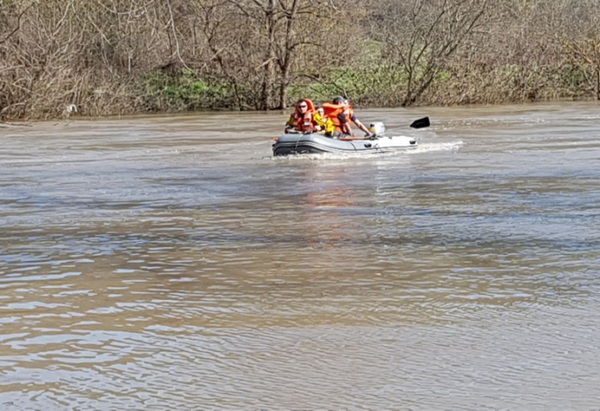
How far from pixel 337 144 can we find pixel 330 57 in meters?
16.0

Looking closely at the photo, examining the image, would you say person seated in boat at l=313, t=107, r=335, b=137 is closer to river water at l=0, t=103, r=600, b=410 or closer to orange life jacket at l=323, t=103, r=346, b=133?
orange life jacket at l=323, t=103, r=346, b=133

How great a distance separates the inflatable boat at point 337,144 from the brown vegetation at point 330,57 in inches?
545

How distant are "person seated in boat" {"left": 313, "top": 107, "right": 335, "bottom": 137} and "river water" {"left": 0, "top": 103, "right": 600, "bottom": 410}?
3127 millimetres

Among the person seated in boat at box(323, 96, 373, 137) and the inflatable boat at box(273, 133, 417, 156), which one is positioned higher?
the person seated in boat at box(323, 96, 373, 137)

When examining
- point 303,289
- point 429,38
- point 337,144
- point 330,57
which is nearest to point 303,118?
point 337,144

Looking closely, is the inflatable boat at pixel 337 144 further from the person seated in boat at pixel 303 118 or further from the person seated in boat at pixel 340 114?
the person seated in boat at pixel 303 118

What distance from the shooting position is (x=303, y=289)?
26.8 feet

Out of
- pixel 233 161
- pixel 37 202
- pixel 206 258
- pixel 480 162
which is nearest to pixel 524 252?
pixel 206 258

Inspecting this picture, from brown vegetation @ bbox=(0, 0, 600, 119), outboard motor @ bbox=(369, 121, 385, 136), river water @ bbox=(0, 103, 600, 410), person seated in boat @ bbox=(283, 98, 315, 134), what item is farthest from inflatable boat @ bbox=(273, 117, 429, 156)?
brown vegetation @ bbox=(0, 0, 600, 119)

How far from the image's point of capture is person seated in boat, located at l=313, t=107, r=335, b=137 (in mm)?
20359

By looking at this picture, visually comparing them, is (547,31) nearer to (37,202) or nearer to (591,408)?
(37,202)

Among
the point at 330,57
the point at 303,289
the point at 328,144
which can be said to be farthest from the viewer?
the point at 330,57

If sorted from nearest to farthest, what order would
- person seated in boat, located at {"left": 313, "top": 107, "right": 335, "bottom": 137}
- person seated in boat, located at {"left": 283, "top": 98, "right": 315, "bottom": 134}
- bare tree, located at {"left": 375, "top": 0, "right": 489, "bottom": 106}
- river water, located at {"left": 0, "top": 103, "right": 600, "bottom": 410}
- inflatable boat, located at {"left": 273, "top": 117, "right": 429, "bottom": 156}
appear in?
river water, located at {"left": 0, "top": 103, "right": 600, "bottom": 410}, inflatable boat, located at {"left": 273, "top": 117, "right": 429, "bottom": 156}, person seated in boat, located at {"left": 283, "top": 98, "right": 315, "bottom": 134}, person seated in boat, located at {"left": 313, "top": 107, "right": 335, "bottom": 137}, bare tree, located at {"left": 375, "top": 0, "right": 489, "bottom": 106}

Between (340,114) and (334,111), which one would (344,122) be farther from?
(334,111)
